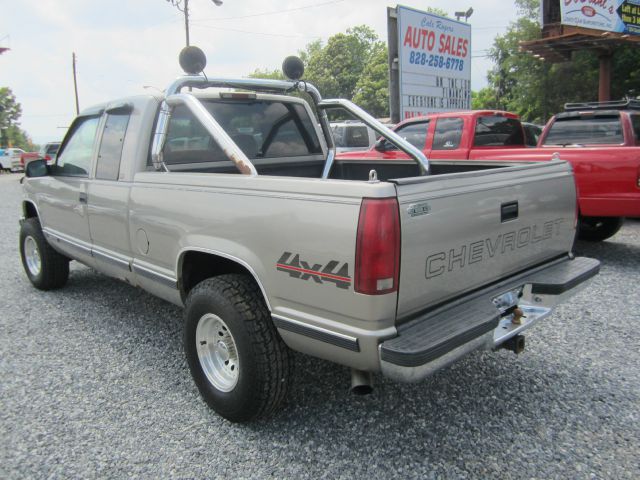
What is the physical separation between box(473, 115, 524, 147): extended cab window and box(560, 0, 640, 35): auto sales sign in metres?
12.8

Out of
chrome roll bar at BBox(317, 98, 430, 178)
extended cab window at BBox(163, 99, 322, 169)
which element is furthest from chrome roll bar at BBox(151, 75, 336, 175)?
chrome roll bar at BBox(317, 98, 430, 178)

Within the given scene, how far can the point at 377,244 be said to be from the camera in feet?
6.73

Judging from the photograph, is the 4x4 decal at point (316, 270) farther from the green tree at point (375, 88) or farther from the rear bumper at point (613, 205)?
the green tree at point (375, 88)

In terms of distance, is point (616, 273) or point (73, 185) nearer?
point (73, 185)

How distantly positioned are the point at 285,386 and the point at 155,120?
210 centimetres

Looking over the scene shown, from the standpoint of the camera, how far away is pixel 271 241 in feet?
7.92

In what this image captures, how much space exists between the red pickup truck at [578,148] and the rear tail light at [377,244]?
8.55 feet

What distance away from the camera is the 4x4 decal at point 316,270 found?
2.15 metres

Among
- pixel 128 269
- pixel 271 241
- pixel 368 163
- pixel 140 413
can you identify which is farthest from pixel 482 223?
pixel 128 269

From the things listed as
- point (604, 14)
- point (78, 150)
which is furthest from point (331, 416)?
point (604, 14)

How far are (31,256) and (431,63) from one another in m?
9.61

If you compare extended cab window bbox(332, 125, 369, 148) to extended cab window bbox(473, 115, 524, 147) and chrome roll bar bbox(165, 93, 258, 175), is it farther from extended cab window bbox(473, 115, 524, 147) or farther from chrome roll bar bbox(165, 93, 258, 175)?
chrome roll bar bbox(165, 93, 258, 175)

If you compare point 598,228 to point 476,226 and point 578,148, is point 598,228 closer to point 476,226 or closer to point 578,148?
point 578,148

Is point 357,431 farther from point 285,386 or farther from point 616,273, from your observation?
point 616,273
